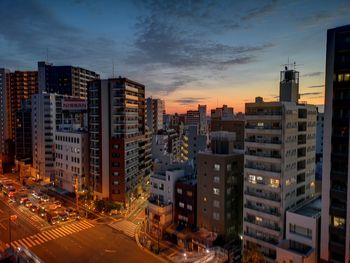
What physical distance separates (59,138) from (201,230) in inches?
2147

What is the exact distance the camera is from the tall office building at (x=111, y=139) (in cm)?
7062

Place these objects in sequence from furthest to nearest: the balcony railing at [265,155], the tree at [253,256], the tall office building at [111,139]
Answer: the tall office building at [111,139] < the balcony railing at [265,155] < the tree at [253,256]

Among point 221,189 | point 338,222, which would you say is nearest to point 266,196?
point 221,189

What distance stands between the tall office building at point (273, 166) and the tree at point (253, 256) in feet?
5.35

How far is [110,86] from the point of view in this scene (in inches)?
2808

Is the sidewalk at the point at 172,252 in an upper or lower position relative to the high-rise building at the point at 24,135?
lower

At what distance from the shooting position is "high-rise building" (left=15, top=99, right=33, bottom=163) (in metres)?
103

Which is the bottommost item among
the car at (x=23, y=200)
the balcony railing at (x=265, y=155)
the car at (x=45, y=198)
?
the car at (x=23, y=200)

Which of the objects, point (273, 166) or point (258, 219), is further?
point (258, 219)

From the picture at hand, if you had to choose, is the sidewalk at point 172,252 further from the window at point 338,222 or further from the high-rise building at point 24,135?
the high-rise building at point 24,135

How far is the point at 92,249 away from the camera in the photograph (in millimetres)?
49438

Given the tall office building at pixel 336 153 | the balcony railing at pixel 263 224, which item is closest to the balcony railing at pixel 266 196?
the balcony railing at pixel 263 224

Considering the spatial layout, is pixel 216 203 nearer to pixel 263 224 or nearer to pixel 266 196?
pixel 263 224

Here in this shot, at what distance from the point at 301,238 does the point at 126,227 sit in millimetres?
35311
